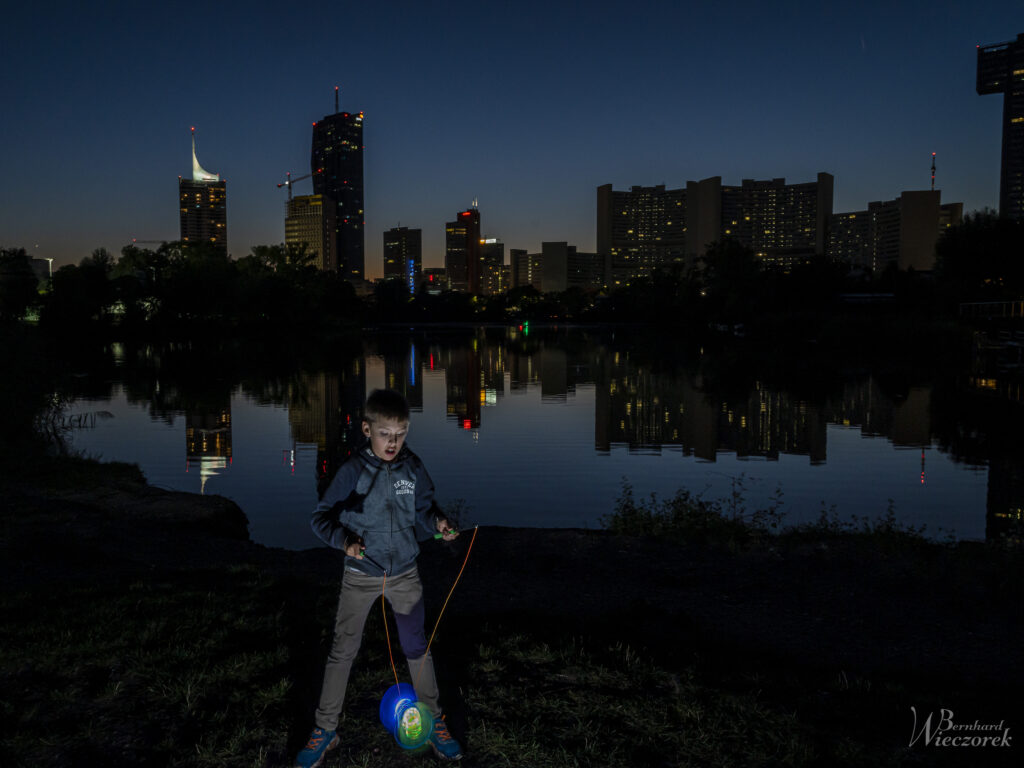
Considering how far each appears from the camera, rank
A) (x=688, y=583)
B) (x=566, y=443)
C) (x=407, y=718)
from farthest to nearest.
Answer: (x=566, y=443) → (x=688, y=583) → (x=407, y=718)

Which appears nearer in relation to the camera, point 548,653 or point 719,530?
point 548,653

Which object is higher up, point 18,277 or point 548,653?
point 18,277

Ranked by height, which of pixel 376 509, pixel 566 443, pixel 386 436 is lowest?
pixel 566 443

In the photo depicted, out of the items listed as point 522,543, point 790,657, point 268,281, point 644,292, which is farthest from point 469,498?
point 644,292

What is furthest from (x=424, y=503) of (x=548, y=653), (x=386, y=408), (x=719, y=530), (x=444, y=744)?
(x=719, y=530)

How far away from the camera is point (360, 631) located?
4.43 m

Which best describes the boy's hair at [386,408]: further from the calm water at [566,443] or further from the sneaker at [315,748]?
the calm water at [566,443]

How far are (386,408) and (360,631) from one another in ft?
4.49

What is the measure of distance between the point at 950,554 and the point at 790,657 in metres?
4.79

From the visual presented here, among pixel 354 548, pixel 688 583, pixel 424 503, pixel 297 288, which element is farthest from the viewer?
pixel 297 288

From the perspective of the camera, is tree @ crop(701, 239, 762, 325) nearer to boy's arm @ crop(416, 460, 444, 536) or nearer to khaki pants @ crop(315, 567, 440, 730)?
boy's arm @ crop(416, 460, 444, 536)

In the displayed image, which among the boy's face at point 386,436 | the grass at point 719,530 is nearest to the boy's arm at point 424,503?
the boy's face at point 386,436

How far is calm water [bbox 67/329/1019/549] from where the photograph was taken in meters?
15.8

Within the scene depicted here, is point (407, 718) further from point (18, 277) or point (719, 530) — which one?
point (18, 277)
